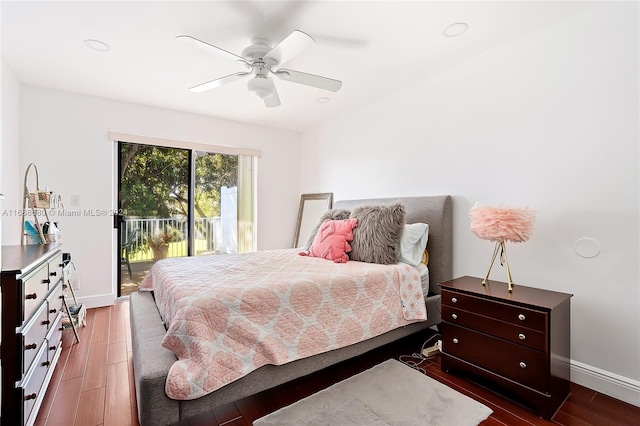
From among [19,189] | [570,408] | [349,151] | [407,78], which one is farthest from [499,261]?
[19,189]

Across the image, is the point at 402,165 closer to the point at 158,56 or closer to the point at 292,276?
the point at 292,276

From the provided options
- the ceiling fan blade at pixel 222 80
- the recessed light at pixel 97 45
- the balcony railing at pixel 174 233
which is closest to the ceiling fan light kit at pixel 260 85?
the ceiling fan blade at pixel 222 80

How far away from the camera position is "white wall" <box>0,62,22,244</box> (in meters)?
2.70

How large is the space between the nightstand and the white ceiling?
6.00 ft

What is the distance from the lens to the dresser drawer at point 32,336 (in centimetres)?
142

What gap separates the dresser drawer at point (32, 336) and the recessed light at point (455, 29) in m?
3.05

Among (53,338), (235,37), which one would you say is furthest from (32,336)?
(235,37)

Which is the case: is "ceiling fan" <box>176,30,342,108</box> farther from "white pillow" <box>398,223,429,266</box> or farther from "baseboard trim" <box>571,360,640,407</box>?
"baseboard trim" <box>571,360,640,407</box>

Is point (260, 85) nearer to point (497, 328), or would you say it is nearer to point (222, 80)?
point (222, 80)

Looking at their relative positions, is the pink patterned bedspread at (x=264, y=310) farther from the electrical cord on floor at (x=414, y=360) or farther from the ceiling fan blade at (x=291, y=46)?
the ceiling fan blade at (x=291, y=46)

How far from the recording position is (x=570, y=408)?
1.77m

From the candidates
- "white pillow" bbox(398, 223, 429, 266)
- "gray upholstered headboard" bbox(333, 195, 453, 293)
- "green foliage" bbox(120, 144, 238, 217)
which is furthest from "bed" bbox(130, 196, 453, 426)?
"green foliage" bbox(120, 144, 238, 217)

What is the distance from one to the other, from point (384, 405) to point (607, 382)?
4.64 feet

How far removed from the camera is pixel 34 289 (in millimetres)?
1623
